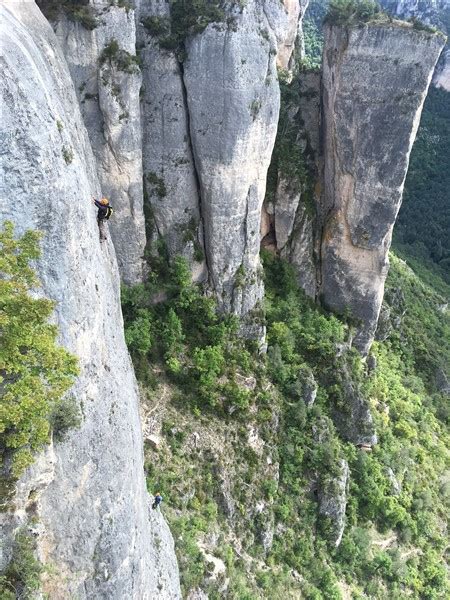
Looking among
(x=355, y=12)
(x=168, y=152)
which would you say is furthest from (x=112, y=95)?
(x=355, y=12)

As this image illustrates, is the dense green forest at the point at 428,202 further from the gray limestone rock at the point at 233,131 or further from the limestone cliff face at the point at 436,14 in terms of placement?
the gray limestone rock at the point at 233,131

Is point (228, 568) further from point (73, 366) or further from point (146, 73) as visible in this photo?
point (146, 73)

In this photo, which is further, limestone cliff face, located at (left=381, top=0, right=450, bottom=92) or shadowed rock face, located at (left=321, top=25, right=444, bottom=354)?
limestone cliff face, located at (left=381, top=0, right=450, bottom=92)

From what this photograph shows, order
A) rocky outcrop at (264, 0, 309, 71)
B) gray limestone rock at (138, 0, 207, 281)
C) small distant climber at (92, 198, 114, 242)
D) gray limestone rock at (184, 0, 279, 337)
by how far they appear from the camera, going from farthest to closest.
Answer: rocky outcrop at (264, 0, 309, 71)
gray limestone rock at (138, 0, 207, 281)
gray limestone rock at (184, 0, 279, 337)
small distant climber at (92, 198, 114, 242)

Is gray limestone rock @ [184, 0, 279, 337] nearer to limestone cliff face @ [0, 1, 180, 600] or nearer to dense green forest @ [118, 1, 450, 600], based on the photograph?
dense green forest @ [118, 1, 450, 600]

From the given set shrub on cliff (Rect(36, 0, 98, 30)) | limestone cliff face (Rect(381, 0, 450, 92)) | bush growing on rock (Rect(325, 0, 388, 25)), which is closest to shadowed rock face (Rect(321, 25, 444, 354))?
bush growing on rock (Rect(325, 0, 388, 25))
